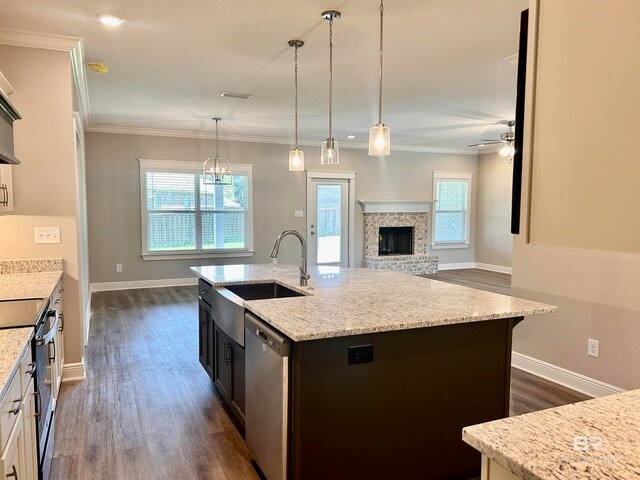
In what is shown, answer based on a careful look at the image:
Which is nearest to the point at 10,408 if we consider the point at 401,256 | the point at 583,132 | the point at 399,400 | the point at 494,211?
the point at 399,400

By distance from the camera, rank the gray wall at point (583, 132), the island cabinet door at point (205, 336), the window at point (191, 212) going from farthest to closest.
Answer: the window at point (191, 212)
the island cabinet door at point (205, 336)
the gray wall at point (583, 132)

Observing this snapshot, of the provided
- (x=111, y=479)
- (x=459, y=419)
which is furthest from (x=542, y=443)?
(x=111, y=479)

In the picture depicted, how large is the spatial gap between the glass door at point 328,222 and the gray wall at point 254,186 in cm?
23

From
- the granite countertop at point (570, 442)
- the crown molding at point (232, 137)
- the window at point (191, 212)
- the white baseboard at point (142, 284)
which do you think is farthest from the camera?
the window at point (191, 212)

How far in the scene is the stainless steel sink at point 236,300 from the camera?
2551 millimetres

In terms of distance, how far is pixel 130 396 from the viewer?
3303 mm

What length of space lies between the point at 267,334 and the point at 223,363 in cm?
111

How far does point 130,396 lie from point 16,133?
2062mm

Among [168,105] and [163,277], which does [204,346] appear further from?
[163,277]

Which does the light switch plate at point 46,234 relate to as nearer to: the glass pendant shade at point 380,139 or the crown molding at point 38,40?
the crown molding at point 38,40

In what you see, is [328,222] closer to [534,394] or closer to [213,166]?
[213,166]

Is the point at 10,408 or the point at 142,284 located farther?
the point at 142,284

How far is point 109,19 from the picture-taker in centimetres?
299

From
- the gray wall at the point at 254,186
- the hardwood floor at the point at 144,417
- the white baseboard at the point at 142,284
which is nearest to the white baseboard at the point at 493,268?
the gray wall at the point at 254,186
